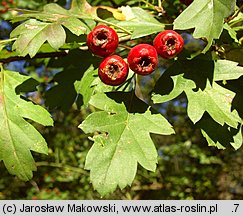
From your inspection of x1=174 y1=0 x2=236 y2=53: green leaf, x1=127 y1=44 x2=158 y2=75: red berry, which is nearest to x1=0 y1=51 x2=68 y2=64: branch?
x1=127 y1=44 x2=158 y2=75: red berry

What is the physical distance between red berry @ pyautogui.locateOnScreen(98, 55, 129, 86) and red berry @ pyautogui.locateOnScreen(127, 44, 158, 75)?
3 cm

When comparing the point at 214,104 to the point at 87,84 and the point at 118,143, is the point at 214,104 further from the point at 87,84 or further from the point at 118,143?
the point at 87,84

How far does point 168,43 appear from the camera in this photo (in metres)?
1.19

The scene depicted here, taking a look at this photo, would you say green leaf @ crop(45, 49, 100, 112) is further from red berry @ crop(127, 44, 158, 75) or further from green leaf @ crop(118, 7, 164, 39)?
red berry @ crop(127, 44, 158, 75)

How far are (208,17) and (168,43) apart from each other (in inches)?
5.4

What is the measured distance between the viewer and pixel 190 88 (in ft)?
4.23

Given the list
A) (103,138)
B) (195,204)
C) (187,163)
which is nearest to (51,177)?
(187,163)

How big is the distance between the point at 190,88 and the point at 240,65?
224 millimetres

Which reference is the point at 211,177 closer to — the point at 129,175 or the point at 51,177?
the point at 51,177

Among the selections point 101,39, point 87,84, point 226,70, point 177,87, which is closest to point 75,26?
point 101,39

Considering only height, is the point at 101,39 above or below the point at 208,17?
below

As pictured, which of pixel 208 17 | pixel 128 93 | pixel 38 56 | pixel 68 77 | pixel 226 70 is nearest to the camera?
pixel 208 17

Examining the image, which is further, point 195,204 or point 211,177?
point 211,177

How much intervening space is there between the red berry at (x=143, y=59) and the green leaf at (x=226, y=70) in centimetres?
22
